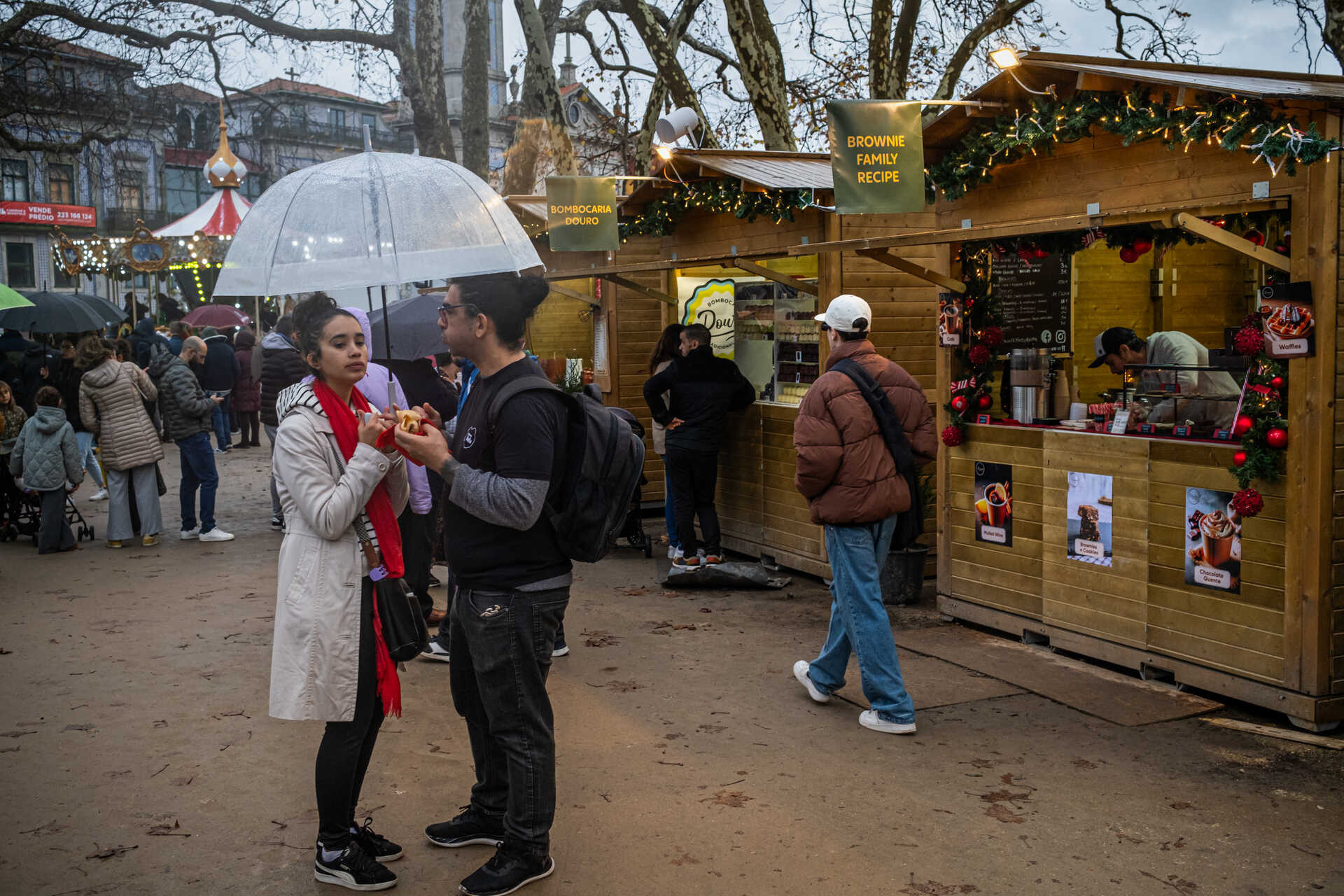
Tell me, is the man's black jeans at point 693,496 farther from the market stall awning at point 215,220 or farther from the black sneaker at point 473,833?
the market stall awning at point 215,220

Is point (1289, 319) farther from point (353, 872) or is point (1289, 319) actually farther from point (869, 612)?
point (353, 872)

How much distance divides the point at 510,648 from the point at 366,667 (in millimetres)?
472

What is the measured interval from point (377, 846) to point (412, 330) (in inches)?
195

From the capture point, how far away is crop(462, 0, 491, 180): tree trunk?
→ 19703 millimetres

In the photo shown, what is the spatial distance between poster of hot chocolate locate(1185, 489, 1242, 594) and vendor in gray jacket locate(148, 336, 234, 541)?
8188 mm

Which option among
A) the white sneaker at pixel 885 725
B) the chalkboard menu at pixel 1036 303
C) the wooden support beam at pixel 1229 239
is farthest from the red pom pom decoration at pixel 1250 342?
the chalkboard menu at pixel 1036 303

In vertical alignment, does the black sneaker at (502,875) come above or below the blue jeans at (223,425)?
below

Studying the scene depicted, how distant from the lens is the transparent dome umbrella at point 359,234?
3906 millimetres

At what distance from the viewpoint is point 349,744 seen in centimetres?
369

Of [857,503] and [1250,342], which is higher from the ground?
[1250,342]

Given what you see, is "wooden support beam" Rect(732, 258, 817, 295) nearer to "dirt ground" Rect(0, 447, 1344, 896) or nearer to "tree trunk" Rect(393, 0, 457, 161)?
"dirt ground" Rect(0, 447, 1344, 896)

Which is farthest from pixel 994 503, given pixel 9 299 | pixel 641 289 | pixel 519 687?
pixel 9 299

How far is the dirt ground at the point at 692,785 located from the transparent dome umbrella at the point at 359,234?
78.7 inches

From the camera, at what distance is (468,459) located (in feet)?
12.0
